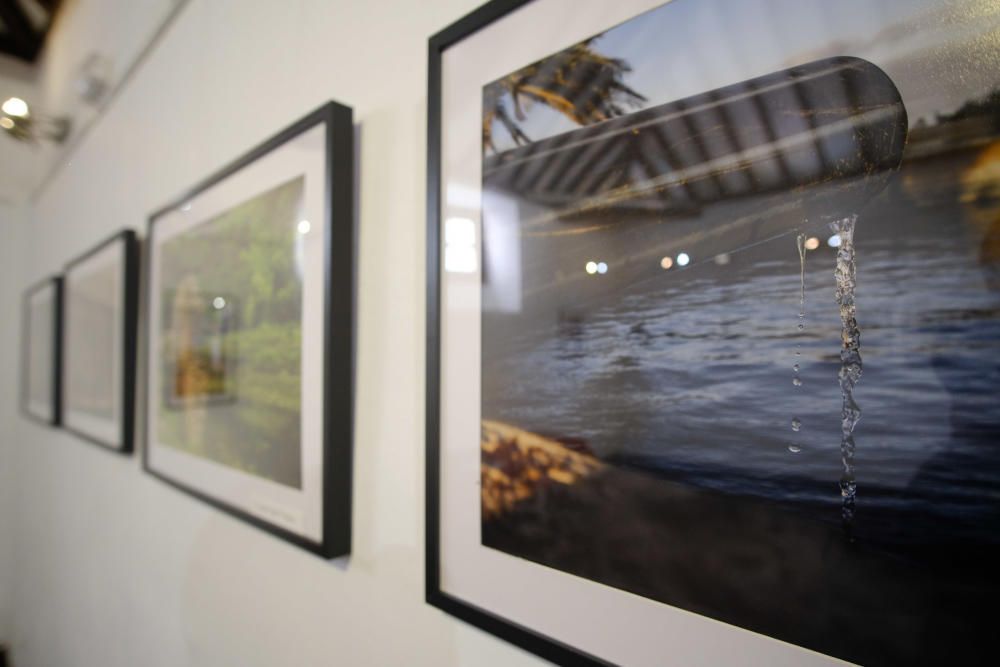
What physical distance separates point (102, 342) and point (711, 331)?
157 cm

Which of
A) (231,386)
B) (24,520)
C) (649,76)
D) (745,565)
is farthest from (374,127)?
(24,520)

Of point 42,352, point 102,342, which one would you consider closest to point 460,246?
point 102,342

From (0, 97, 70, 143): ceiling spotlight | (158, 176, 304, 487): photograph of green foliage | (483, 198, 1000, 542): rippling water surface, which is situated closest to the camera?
(483, 198, 1000, 542): rippling water surface

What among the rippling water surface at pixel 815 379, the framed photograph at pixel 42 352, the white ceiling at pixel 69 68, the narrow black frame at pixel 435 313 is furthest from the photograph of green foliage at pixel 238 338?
the framed photograph at pixel 42 352

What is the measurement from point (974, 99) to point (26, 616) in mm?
3103

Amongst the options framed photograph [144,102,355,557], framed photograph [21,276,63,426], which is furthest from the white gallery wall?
framed photograph [21,276,63,426]

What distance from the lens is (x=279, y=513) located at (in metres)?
0.72

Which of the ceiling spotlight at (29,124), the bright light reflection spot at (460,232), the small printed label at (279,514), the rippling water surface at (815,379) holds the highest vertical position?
the ceiling spotlight at (29,124)

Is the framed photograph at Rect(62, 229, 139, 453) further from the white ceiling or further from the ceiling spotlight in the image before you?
the ceiling spotlight

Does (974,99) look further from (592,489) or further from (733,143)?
(592,489)

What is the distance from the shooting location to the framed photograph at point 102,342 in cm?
123

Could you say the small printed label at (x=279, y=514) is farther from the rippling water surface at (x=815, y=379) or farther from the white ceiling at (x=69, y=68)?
the white ceiling at (x=69, y=68)

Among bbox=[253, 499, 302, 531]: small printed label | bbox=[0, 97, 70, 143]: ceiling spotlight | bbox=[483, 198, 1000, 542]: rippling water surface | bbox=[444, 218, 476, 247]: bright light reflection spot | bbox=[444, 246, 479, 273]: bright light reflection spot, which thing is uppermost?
bbox=[0, 97, 70, 143]: ceiling spotlight

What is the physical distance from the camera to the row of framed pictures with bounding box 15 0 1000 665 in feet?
0.89
